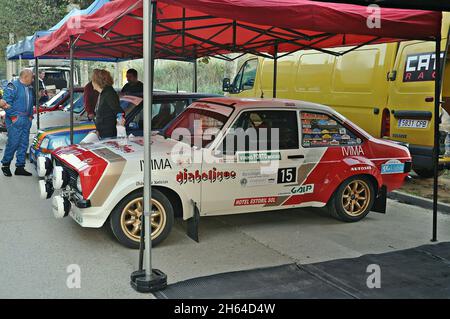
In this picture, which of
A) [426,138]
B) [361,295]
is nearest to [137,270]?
[361,295]

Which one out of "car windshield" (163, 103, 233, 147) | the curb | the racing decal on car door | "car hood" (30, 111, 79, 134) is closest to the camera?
the racing decal on car door

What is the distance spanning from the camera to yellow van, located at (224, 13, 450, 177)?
7.70 meters

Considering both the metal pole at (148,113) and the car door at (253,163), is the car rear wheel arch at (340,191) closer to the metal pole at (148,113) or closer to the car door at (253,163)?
the car door at (253,163)

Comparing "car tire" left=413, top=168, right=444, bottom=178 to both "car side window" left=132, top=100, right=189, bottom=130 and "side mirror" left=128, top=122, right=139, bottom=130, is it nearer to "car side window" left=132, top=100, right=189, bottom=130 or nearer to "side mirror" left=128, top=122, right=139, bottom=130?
"car side window" left=132, top=100, right=189, bottom=130

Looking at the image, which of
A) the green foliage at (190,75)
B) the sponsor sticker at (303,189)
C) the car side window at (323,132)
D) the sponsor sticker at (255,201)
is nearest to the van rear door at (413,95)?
the car side window at (323,132)

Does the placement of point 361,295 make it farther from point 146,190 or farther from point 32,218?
point 32,218

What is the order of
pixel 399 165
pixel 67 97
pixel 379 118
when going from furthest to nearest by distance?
pixel 67 97 < pixel 379 118 < pixel 399 165

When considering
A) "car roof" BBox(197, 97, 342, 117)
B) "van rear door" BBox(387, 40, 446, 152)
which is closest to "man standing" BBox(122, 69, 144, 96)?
"car roof" BBox(197, 97, 342, 117)

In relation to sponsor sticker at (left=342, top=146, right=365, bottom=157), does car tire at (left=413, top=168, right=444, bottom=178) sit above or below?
below

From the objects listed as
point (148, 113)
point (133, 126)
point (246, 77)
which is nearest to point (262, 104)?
point (148, 113)

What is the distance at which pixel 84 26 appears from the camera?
6.06 metres

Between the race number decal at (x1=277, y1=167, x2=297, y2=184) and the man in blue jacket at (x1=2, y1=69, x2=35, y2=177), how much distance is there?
204 inches

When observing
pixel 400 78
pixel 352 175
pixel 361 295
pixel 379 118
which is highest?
pixel 400 78

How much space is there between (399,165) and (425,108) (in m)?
1.62
